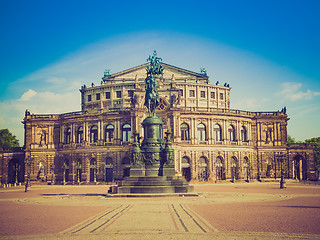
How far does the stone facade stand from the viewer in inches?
2692

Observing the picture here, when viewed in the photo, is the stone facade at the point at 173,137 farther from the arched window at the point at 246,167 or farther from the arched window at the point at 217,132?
the arched window at the point at 246,167

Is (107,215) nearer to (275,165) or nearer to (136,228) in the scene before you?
(136,228)

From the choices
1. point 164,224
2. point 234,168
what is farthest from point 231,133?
point 164,224

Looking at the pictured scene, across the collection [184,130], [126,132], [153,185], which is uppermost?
[184,130]

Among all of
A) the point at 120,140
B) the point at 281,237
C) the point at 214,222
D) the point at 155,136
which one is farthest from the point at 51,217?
the point at 120,140

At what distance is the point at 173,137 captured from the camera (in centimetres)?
6619

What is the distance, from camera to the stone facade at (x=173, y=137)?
68375mm

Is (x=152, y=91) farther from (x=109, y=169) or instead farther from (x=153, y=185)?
(x=109, y=169)

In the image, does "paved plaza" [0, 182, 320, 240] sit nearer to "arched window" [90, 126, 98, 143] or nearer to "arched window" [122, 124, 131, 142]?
"arched window" [122, 124, 131, 142]

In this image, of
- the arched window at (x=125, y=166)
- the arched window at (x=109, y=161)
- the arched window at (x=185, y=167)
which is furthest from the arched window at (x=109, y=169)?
the arched window at (x=185, y=167)

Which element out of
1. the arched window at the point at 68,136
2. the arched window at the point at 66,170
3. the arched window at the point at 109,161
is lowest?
the arched window at the point at 66,170

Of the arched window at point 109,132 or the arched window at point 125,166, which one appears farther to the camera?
the arched window at point 109,132

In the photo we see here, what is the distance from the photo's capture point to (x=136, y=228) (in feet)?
46.9

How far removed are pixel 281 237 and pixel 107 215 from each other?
30.7 feet
